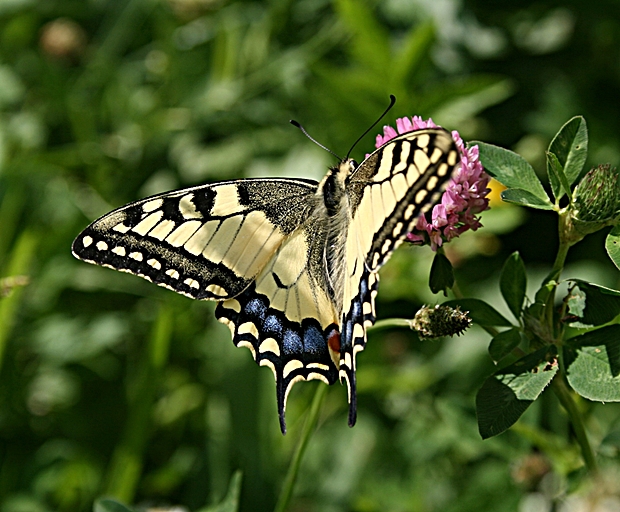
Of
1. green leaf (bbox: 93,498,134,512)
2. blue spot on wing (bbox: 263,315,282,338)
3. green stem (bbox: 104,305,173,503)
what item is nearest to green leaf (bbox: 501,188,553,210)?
blue spot on wing (bbox: 263,315,282,338)

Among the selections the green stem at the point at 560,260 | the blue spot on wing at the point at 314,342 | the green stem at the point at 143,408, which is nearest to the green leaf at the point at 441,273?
the green stem at the point at 560,260

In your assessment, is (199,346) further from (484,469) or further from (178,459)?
(484,469)

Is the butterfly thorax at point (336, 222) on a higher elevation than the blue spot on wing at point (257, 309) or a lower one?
higher

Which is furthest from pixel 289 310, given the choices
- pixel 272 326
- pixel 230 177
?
pixel 230 177

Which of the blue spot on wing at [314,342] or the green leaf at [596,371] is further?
the blue spot on wing at [314,342]

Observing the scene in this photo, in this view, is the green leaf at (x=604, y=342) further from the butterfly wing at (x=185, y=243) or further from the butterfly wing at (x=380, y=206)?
the butterfly wing at (x=185, y=243)

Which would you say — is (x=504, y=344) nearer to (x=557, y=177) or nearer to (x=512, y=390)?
(x=512, y=390)

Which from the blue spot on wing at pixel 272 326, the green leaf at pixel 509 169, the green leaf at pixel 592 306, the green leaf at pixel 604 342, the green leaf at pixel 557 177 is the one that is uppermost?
the green leaf at pixel 509 169

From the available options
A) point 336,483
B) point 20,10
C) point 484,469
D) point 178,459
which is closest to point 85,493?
point 178,459

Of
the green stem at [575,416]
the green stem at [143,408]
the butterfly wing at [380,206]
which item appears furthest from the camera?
the green stem at [143,408]
